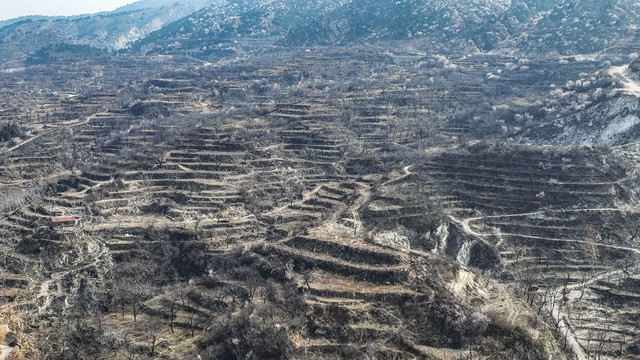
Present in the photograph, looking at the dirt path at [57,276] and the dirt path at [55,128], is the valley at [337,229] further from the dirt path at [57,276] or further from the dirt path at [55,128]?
the dirt path at [55,128]

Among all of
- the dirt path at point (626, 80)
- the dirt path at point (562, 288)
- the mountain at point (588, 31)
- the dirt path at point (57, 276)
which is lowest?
the dirt path at point (562, 288)

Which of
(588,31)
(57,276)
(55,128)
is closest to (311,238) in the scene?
(57,276)

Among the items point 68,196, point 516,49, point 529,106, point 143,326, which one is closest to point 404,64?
point 516,49

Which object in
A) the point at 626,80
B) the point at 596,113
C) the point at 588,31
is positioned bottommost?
the point at 596,113

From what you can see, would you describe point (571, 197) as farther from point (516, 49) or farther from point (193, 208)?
point (516, 49)

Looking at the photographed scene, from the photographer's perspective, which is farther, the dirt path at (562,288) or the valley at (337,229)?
the dirt path at (562,288)

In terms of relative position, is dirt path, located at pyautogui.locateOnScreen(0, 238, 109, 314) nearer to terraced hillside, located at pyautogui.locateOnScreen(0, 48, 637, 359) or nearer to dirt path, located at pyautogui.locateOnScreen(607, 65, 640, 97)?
terraced hillside, located at pyautogui.locateOnScreen(0, 48, 637, 359)

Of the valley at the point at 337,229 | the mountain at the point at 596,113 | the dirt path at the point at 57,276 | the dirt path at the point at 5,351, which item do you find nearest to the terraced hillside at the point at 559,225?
the valley at the point at 337,229

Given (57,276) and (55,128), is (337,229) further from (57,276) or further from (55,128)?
(55,128)

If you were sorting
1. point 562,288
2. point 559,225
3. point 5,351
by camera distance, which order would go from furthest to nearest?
1. point 559,225
2. point 562,288
3. point 5,351
